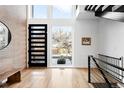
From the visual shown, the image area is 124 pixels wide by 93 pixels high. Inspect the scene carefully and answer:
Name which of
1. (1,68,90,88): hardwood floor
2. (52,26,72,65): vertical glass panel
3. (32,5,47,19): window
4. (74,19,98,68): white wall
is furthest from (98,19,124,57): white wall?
(32,5,47,19): window

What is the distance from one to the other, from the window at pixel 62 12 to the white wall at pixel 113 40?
1.91m

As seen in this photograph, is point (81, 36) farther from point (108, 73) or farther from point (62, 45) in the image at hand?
point (108, 73)

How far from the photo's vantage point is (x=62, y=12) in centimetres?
1068

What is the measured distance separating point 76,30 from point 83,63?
A: 70.6 inches

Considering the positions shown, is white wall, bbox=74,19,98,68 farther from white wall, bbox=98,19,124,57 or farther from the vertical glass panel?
white wall, bbox=98,19,124,57

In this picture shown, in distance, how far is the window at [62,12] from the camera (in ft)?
34.9

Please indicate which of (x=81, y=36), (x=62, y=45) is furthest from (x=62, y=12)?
(x=62, y=45)

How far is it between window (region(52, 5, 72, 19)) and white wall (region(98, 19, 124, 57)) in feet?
6.27

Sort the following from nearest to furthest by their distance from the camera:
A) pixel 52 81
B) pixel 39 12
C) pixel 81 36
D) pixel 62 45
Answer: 1. pixel 52 81
2. pixel 81 36
3. pixel 39 12
4. pixel 62 45

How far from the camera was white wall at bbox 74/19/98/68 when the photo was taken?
10.4 meters

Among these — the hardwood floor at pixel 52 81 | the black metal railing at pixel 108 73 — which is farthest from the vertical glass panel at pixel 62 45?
the hardwood floor at pixel 52 81

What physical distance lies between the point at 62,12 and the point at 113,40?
402 centimetres

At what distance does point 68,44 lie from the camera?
10828 mm

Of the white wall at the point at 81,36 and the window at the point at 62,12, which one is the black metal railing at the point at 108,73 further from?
the window at the point at 62,12
